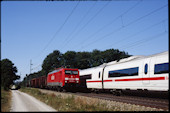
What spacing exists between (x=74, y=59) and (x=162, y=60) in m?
69.1

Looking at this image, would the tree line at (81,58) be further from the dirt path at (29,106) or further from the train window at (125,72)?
the dirt path at (29,106)

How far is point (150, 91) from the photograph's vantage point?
16.1 metres

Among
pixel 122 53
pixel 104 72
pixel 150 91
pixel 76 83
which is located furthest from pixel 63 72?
pixel 122 53

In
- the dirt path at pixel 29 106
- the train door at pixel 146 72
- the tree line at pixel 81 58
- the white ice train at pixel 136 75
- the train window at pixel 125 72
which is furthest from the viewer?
the tree line at pixel 81 58

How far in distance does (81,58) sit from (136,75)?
6735 cm

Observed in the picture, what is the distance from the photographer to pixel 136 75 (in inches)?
691

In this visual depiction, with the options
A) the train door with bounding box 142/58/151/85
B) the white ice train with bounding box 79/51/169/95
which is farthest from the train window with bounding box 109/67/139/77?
the train door with bounding box 142/58/151/85

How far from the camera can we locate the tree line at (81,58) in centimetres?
7619

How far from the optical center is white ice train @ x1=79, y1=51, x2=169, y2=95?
48.6 feet

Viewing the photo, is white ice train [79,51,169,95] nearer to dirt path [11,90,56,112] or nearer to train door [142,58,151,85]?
train door [142,58,151,85]

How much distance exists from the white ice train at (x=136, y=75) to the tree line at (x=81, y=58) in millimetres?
51145

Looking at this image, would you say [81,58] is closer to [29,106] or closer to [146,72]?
[146,72]

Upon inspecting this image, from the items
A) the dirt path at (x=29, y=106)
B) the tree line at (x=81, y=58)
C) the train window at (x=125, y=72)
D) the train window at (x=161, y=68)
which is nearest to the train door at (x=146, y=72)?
the train window at (x=161, y=68)

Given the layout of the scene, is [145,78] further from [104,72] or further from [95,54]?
[95,54]
